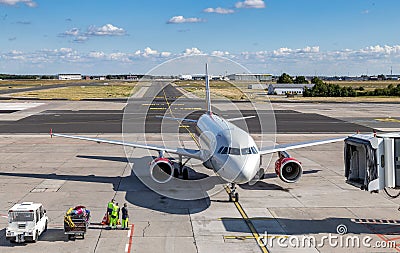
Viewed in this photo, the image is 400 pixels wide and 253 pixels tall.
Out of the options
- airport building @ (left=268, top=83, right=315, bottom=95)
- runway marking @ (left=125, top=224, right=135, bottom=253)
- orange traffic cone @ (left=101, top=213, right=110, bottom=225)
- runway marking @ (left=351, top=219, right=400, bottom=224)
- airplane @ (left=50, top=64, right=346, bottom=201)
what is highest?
airport building @ (left=268, top=83, right=315, bottom=95)

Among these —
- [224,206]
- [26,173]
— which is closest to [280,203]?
[224,206]

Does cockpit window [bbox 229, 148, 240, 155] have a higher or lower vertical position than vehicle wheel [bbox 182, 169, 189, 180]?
higher

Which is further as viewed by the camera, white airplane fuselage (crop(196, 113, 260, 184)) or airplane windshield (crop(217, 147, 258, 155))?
airplane windshield (crop(217, 147, 258, 155))

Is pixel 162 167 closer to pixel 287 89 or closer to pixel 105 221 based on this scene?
pixel 105 221

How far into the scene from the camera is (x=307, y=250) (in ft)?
56.0

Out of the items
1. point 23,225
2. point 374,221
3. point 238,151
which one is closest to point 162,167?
point 238,151

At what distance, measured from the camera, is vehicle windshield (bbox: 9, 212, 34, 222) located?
17.7 m

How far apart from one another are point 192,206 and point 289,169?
6886 mm

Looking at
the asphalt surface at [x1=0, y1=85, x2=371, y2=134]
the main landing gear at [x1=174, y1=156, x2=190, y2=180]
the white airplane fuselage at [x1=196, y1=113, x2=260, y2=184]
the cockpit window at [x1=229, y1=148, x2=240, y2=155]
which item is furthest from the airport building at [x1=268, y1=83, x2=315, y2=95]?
the cockpit window at [x1=229, y1=148, x2=240, y2=155]

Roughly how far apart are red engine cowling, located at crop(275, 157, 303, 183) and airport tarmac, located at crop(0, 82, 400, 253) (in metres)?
0.83

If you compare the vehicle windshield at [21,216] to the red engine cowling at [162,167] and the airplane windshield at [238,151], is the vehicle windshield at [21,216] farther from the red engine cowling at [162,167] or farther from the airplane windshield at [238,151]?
the airplane windshield at [238,151]

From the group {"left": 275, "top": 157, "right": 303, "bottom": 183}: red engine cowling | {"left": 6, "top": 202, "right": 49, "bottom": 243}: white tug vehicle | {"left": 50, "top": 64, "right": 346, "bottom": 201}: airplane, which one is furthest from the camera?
{"left": 275, "top": 157, "right": 303, "bottom": 183}: red engine cowling

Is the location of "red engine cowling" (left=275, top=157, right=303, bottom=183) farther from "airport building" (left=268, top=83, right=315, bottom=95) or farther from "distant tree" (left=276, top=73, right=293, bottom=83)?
"distant tree" (left=276, top=73, right=293, bottom=83)

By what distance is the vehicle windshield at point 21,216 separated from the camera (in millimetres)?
17659
